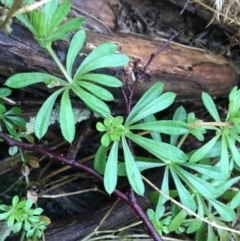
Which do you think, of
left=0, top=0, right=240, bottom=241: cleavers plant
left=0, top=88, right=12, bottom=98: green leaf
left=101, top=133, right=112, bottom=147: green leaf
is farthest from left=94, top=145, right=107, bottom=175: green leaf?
left=0, top=88, right=12, bottom=98: green leaf

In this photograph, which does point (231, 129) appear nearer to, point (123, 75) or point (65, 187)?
point (123, 75)

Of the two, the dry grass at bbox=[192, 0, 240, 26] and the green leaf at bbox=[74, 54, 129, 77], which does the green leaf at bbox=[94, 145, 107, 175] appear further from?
the dry grass at bbox=[192, 0, 240, 26]

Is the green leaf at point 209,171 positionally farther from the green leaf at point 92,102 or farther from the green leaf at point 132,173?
the green leaf at point 92,102

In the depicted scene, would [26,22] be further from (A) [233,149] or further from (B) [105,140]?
(A) [233,149]

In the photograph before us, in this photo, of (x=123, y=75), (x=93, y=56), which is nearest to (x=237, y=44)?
(x=123, y=75)

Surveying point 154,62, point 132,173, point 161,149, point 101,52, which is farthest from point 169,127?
point 154,62

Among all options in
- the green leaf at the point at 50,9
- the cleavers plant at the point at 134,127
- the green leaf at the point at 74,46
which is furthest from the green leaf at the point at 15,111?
the green leaf at the point at 50,9
